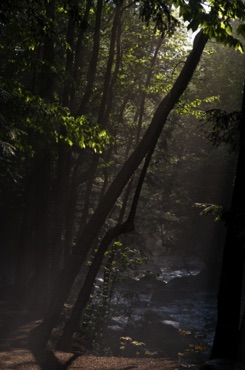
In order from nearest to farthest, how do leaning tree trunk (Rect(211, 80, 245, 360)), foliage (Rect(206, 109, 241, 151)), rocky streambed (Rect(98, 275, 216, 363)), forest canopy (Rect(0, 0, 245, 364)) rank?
forest canopy (Rect(0, 0, 245, 364)), leaning tree trunk (Rect(211, 80, 245, 360)), foliage (Rect(206, 109, 241, 151)), rocky streambed (Rect(98, 275, 216, 363))

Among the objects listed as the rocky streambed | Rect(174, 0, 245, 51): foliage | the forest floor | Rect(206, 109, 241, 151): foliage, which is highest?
Rect(206, 109, 241, 151): foliage

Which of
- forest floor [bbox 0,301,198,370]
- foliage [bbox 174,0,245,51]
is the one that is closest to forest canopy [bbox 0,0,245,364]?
foliage [bbox 174,0,245,51]

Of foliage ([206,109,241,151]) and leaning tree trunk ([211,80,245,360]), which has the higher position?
foliage ([206,109,241,151])

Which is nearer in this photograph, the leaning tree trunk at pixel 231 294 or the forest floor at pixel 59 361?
the leaning tree trunk at pixel 231 294

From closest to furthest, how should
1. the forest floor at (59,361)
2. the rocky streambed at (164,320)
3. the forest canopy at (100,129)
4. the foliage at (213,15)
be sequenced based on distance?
the foliage at (213,15) → the forest canopy at (100,129) → the forest floor at (59,361) → the rocky streambed at (164,320)

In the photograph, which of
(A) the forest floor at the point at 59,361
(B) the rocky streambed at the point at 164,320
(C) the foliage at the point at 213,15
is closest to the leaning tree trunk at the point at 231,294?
A: (A) the forest floor at the point at 59,361

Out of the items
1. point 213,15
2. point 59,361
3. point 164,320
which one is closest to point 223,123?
point 213,15

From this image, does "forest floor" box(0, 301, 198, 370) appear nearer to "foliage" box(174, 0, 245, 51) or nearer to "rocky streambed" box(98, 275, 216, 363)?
"rocky streambed" box(98, 275, 216, 363)

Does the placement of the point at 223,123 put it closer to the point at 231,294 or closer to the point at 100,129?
the point at 100,129

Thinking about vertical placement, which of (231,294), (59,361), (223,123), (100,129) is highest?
(223,123)

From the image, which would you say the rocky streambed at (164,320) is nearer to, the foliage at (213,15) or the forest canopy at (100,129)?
the forest canopy at (100,129)

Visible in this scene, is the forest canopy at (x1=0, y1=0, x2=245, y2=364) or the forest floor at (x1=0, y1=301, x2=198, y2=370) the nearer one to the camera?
the forest canopy at (x1=0, y1=0, x2=245, y2=364)

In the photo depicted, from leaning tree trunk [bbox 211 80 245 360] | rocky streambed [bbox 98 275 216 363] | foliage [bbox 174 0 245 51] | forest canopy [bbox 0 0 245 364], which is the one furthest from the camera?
rocky streambed [bbox 98 275 216 363]

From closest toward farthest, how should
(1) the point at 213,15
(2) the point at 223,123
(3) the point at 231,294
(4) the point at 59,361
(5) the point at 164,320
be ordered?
(1) the point at 213,15, (3) the point at 231,294, (2) the point at 223,123, (4) the point at 59,361, (5) the point at 164,320
